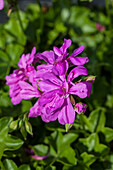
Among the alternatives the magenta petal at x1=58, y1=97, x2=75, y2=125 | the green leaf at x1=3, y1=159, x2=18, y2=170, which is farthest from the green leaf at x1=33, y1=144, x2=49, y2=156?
the magenta petal at x1=58, y1=97, x2=75, y2=125

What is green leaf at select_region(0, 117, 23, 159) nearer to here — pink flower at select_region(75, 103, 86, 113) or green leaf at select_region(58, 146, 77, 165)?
green leaf at select_region(58, 146, 77, 165)

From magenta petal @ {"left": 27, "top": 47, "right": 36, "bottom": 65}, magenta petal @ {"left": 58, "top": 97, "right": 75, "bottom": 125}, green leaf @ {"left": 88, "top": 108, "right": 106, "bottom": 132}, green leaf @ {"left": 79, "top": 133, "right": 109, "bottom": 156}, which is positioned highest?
magenta petal @ {"left": 27, "top": 47, "right": 36, "bottom": 65}

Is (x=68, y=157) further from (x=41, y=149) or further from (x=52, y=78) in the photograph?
(x=52, y=78)

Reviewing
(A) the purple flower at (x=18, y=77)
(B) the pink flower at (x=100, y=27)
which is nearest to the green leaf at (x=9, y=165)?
(A) the purple flower at (x=18, y=77)

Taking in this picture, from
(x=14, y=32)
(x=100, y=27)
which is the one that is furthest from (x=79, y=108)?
(x=100, y=27)

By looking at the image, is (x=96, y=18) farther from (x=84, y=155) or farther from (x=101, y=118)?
(x=84, y=155)

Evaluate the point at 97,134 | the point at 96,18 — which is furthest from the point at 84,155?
the point at 96,18

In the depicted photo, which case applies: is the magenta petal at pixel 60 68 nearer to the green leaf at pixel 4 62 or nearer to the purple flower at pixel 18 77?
the purple flower at pixel 18 77
